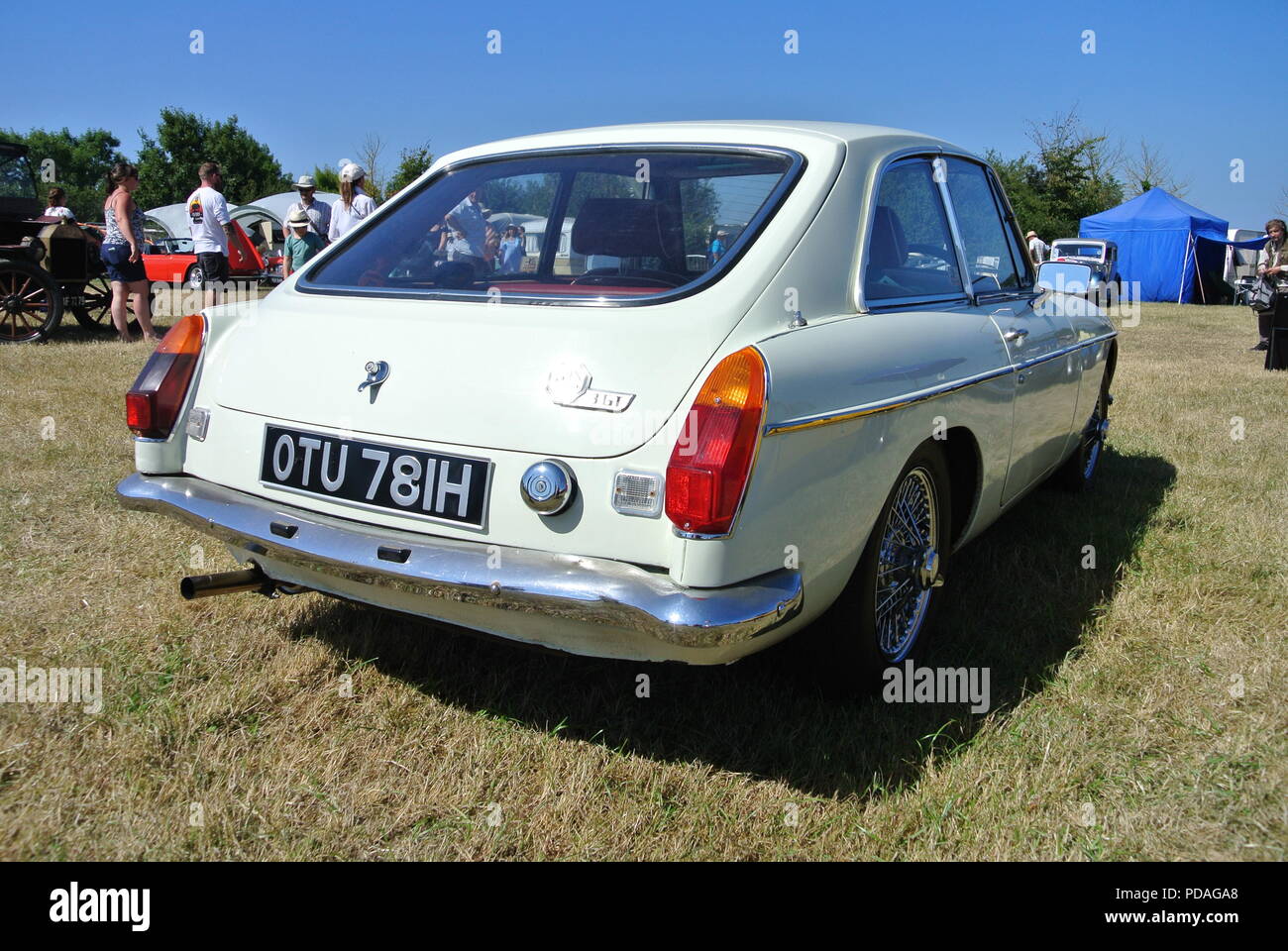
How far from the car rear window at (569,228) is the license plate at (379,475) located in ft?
1.62

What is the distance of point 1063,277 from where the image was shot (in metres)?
4.34

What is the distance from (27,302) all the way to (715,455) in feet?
31.9

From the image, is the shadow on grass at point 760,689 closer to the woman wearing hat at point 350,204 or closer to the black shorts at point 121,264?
the woman wearing hat at point 350,204

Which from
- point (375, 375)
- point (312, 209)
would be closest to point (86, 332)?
point (312, 209)

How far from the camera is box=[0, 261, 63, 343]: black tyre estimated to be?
915 centimetres

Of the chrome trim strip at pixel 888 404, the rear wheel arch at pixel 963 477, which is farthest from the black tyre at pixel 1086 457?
the rear wheel arch at pixel 963 477

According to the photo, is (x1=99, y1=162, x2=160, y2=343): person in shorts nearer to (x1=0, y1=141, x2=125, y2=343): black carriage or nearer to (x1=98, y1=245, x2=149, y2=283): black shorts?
(x1=98, y1=245, x2=149, y2=283): black shorts

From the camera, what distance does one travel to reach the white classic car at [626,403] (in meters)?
2.00

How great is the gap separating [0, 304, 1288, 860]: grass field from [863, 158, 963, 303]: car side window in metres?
1.08

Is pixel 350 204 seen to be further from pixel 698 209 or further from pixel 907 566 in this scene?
pixel 907 566
